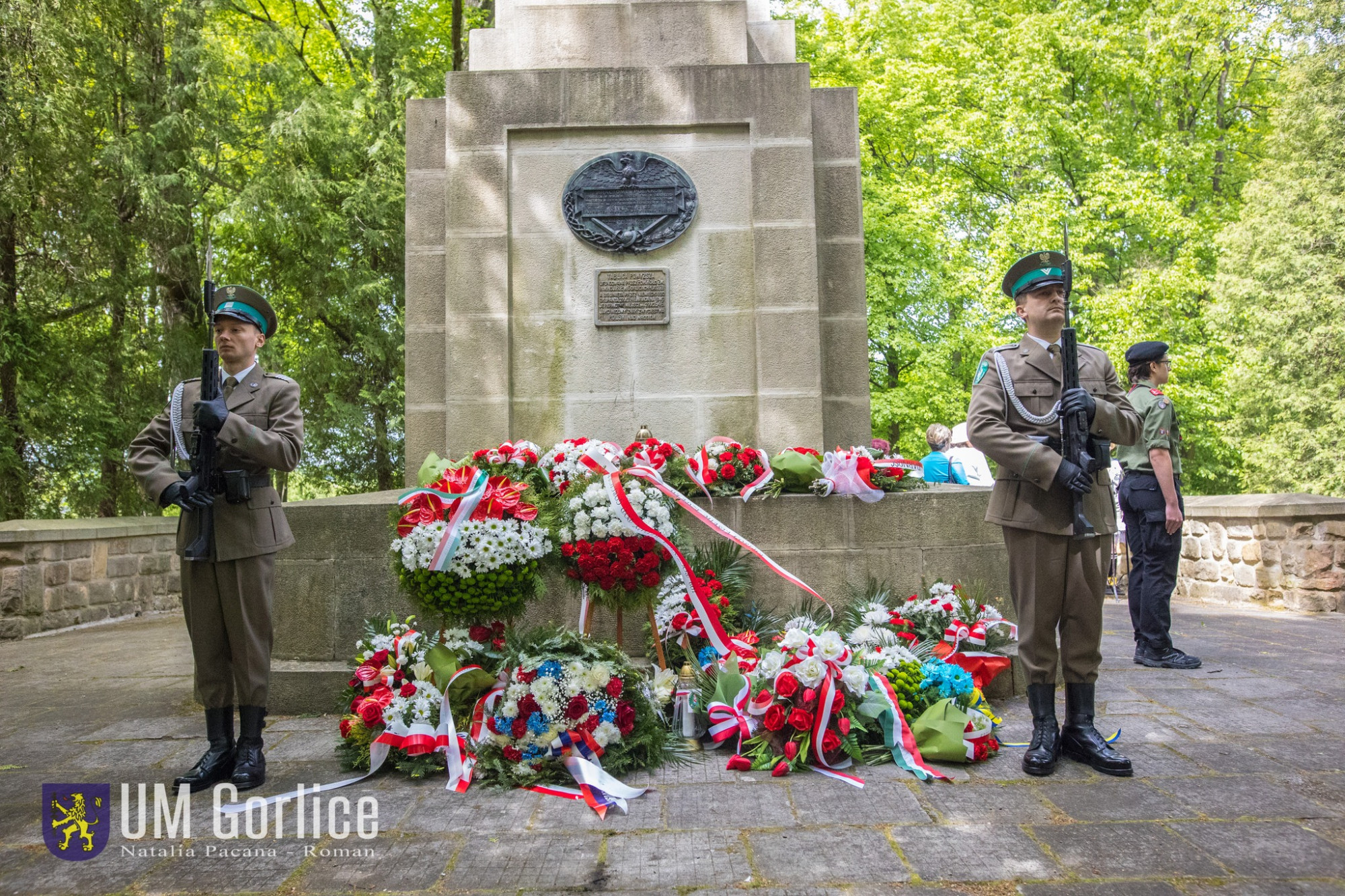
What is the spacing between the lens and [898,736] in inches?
162

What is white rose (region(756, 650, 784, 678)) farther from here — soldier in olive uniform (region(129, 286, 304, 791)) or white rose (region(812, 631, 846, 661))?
soldier in olive uniform (region(129, 286, 304, 791))

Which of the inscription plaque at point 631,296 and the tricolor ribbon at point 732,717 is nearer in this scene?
the tricolor ribbon at point 732,717

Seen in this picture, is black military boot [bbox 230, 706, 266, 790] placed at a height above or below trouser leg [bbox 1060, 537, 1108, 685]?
below

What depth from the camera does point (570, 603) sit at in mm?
5184

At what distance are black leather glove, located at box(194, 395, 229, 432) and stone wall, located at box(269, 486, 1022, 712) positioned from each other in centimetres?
137

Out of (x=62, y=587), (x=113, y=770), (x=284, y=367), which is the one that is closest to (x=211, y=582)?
(x=113, y=770)

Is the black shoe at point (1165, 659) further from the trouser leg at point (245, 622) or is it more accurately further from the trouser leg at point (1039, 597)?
the trouser leg at point (245, 622)

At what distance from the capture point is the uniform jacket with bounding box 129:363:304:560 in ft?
12.9

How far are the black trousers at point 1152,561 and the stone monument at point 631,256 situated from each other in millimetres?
2119

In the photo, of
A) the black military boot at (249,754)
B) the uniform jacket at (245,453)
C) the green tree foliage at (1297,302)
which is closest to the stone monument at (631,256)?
the uniform jacket at (245,453)

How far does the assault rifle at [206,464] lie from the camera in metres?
3.87

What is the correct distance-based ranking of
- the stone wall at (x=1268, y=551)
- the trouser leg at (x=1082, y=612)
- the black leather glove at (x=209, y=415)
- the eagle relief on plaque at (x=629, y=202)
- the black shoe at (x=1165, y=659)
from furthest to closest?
1. the stone wall at (x=1268, y=551)
2. the eagle relief on plaque at (x=629, y=202)
3. the black shoe at (x=1165, y=659)
4. the trouser leg at (x=1082, y=612)
5. the black leather glove at (x=209, y=415)

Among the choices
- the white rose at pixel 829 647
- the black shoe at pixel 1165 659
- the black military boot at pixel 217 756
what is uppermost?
the white rose at pixel 829 647

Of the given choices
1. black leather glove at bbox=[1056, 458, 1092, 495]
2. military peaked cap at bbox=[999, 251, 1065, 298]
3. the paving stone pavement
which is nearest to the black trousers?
the paving stone pavement
